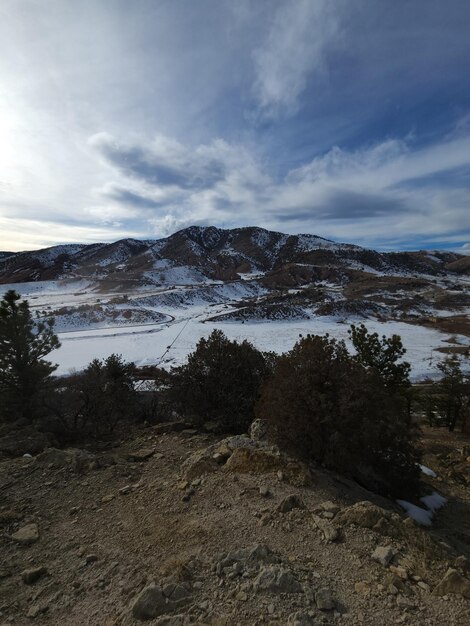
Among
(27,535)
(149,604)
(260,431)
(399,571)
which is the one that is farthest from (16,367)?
(399,571)

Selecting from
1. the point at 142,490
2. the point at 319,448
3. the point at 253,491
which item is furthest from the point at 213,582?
the point at 319,448

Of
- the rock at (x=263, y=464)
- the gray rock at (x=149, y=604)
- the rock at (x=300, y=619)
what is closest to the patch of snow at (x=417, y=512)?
the rock at (x=263, y=464)

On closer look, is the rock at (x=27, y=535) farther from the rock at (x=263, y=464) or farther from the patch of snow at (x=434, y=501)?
the patch of snow at (x=434, y=501)

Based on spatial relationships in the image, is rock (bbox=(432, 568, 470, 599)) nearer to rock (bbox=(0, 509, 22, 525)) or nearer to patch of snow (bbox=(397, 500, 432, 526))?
patch of snow (bbox=(397, 500, 432, 526))

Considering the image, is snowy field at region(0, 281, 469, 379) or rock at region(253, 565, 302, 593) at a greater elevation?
rock at region(253, 565, 302, 593)

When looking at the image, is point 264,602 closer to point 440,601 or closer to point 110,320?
point 440,601

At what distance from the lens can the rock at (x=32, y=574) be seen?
5.16 meters

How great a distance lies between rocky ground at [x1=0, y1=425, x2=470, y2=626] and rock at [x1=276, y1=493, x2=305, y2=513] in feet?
0.13

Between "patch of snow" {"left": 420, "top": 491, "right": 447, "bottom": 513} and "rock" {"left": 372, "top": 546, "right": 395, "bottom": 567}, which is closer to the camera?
"rock" {"left": 372, "top": 546, "right": 395, "bottom": 567}

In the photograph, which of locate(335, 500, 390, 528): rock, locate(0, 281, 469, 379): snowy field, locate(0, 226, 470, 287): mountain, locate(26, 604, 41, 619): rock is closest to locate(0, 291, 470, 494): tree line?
locate(335, 500, 390, 528): rock

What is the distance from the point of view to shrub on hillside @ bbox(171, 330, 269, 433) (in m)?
13.7

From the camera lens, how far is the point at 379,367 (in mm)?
16500

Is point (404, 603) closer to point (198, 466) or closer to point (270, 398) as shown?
point (198, 466)

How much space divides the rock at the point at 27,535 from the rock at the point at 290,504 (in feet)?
14.7
